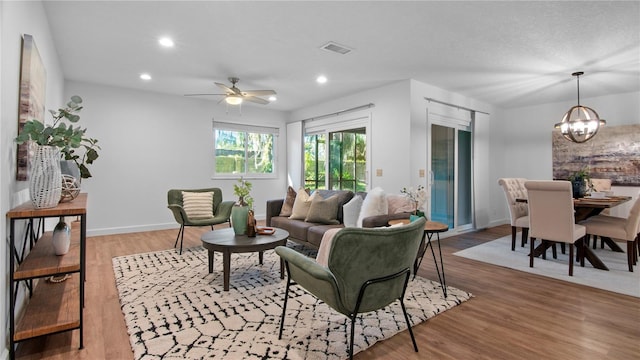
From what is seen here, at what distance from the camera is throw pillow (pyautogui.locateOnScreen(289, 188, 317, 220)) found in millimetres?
4238

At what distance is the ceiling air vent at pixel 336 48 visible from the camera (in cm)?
347

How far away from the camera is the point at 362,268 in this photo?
65.2 inches

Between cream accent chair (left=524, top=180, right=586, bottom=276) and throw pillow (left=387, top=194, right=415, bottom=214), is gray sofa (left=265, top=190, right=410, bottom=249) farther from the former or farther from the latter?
cream accent chair (left=524, top=180, right=586, bottom=276)

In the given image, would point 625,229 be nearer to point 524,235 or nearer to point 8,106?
point 524,235

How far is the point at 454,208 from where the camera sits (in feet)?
18.5

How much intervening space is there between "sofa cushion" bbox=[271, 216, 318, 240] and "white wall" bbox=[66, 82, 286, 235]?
2.61m

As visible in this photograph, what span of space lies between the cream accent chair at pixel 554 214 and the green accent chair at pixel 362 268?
248 centimetres

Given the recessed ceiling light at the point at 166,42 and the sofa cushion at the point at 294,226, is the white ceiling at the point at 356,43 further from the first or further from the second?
the sofa cushion at the point at 294,226

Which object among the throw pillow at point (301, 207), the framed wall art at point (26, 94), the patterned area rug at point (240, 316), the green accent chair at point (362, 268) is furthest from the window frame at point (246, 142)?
the green accent chair at point (362, 268)

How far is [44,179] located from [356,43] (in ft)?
9.85

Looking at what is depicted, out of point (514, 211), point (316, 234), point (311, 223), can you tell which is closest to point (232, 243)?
point (316, 234)

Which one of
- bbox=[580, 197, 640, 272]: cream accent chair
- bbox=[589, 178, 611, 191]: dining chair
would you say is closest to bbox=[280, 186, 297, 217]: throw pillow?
bbox=[580, 197, 640, 272]: cream accent chair

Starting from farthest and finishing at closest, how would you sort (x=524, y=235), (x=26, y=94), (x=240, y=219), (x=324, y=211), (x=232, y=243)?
(x=524, y=235), (x=324, y=211), (x=240, y=219), (x=232, y=243), (x=26, y=94)

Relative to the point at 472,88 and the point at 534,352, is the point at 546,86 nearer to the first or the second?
the point at 472,88
